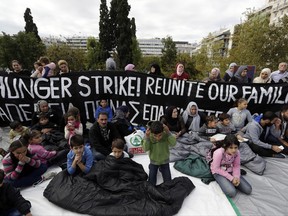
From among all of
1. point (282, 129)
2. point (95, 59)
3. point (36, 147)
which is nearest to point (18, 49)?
point (95, 59)

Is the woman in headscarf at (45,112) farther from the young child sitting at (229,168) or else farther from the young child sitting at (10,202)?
the young child sitting at (229,168)

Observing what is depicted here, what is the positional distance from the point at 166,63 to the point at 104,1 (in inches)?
512

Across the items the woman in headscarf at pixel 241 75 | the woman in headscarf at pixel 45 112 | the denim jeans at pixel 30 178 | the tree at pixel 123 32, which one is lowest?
the denim jeans at pixel 30 178

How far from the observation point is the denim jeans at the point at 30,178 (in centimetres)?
303

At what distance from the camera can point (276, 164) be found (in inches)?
158

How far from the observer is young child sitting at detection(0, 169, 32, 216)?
7.59 ft

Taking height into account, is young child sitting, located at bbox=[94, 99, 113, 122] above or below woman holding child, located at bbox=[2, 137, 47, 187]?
above

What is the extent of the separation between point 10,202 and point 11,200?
47mm

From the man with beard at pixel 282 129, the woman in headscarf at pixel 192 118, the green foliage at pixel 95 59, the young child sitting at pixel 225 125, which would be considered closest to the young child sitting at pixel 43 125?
the woman in headscarf at pixel 192 118

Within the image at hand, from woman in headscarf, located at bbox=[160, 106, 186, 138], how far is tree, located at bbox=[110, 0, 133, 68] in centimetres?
2285

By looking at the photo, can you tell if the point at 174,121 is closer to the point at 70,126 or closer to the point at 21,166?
the point at 70,126

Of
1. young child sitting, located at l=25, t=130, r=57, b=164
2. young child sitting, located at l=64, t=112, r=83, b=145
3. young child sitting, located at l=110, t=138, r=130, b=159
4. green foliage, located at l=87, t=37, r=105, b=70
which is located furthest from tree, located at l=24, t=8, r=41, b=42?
young child sitting, located at l=110, t=138, r=130, b=159

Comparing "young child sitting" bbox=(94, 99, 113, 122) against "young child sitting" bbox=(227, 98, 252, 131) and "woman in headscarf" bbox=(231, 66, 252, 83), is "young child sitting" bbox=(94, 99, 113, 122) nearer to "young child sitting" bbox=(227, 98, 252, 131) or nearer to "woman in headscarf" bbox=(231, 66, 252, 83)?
"young child sitting" bbox=(227, 98, 252, 131)

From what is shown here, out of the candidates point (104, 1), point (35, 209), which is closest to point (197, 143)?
point (35, 209)
